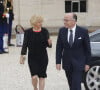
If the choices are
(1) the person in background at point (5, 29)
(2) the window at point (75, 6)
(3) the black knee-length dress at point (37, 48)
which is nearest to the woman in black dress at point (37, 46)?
(3) the black knee-length dress at point (37, 48)

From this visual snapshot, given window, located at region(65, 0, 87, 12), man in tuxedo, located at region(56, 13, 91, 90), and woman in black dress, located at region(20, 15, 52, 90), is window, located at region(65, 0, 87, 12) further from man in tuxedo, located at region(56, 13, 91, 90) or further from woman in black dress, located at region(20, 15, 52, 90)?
man in tuxedo, located at region(56, 13, 91, 90)

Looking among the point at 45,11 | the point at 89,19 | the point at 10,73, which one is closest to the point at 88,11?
the point at 89,19

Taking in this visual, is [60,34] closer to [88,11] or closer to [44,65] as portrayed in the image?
[44,65]

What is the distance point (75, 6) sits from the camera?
95.3 ft

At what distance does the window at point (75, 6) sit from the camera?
1144 inches

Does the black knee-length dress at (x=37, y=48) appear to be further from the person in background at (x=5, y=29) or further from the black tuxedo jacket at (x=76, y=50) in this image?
the person in background at (x=5, y=29)

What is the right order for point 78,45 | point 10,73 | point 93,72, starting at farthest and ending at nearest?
point 10,73 → point 93,72 → point 78,45

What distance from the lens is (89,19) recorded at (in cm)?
2905

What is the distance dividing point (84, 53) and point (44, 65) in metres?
1.01

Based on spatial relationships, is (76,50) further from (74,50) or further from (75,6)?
(75,6)

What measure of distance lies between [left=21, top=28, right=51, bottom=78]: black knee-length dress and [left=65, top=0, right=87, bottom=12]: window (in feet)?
65.0

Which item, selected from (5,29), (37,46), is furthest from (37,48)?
(5,29)

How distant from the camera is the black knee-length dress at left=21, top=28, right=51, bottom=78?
365 inches

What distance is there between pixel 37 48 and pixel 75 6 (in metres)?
19.9
